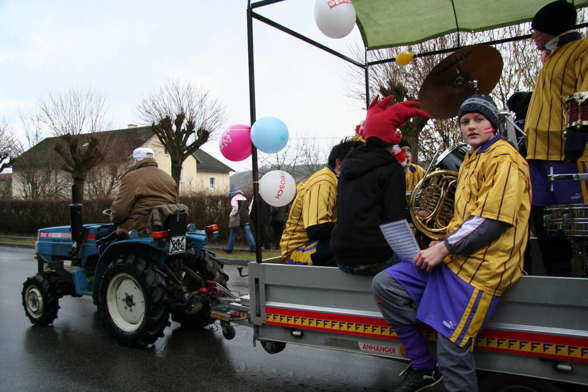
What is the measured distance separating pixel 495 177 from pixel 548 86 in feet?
3.30

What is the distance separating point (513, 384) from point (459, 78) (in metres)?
2.55

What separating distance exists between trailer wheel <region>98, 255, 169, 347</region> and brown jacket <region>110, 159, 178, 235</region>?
385 millimetres

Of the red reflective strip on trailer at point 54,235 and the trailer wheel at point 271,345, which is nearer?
the trailer wheel at point 271,345

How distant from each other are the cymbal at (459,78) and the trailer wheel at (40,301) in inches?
181

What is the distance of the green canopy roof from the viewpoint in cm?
467

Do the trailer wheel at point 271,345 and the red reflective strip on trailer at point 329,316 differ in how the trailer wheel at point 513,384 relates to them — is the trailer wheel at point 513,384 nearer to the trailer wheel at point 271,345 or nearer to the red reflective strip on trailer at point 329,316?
the red reflective strip on trailer at point 329,316

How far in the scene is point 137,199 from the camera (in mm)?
5188

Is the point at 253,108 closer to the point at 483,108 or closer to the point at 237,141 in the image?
the point at 237,141

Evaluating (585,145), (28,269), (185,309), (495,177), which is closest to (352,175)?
(495,177)

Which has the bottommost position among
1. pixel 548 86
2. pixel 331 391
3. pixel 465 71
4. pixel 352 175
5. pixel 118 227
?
pixel 331 391

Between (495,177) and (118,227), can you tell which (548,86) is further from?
(118,227)

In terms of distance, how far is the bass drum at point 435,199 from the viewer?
3.17m

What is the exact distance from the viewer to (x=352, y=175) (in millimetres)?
3018

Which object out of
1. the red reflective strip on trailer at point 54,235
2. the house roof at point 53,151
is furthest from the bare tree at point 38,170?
the red reflective strip on trailer at point 54,235
